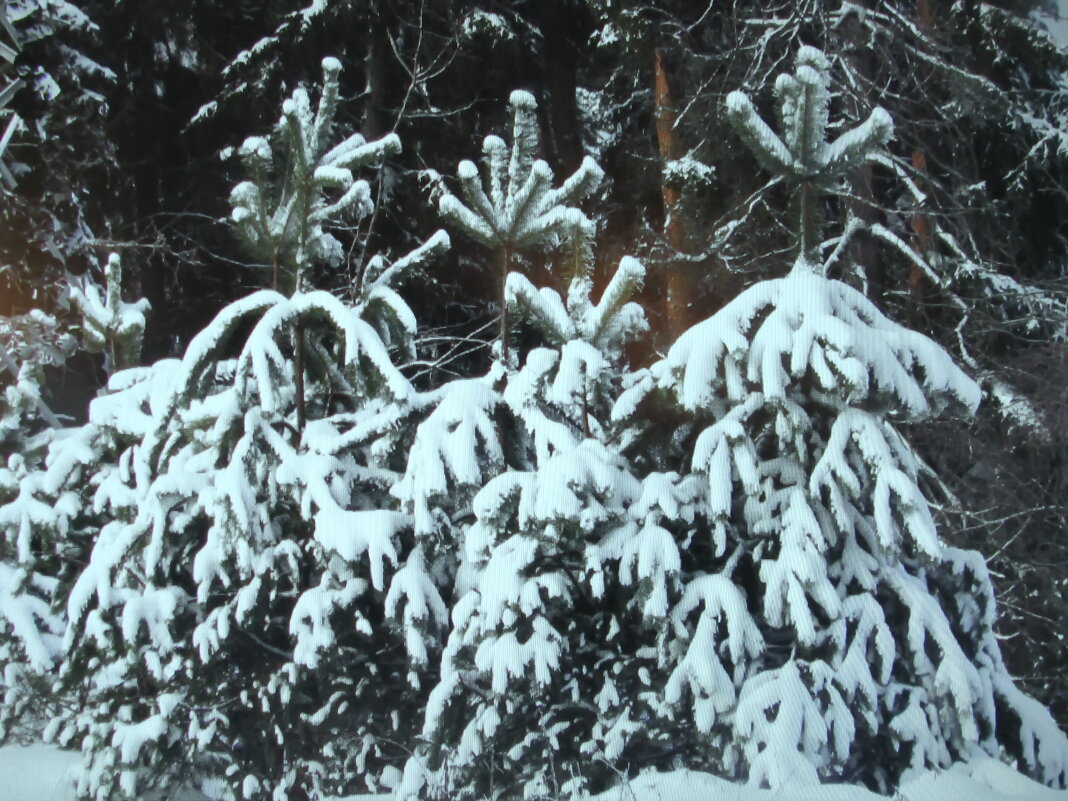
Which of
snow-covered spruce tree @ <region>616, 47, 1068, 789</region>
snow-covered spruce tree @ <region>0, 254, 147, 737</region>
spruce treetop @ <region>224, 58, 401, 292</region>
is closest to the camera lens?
snow-covered spruce tree @ <region>616, 47, 1068, 789</region>

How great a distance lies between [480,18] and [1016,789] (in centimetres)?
959

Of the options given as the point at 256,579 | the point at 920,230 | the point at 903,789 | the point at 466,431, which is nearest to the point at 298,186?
the point at 466,431

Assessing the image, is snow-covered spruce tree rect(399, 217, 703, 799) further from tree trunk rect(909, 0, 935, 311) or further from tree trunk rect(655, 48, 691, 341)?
tree trunk rect(909, 0, 935, 311)

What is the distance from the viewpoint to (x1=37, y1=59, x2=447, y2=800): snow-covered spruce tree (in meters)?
4.42

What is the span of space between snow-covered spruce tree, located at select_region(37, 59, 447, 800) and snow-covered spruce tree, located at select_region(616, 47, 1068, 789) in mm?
1527

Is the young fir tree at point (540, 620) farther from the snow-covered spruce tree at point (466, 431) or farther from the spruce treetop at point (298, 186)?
the spruce treetop at point (298, 186)

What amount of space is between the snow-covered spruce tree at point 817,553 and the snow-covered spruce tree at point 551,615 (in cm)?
31

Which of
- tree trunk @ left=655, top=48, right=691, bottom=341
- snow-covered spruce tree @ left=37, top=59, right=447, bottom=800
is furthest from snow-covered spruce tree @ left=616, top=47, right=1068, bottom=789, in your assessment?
tree trunk @ left=655, top=48, right=691, bottom=341

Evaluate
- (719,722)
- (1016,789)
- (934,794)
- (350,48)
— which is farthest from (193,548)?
(350,48)

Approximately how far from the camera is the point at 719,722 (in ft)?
12.4

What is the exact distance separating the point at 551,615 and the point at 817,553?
1.18m

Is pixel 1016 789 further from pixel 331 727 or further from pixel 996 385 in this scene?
pixel 996 385

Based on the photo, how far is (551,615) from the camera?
4105 millimetres

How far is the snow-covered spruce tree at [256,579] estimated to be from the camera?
4422mm
